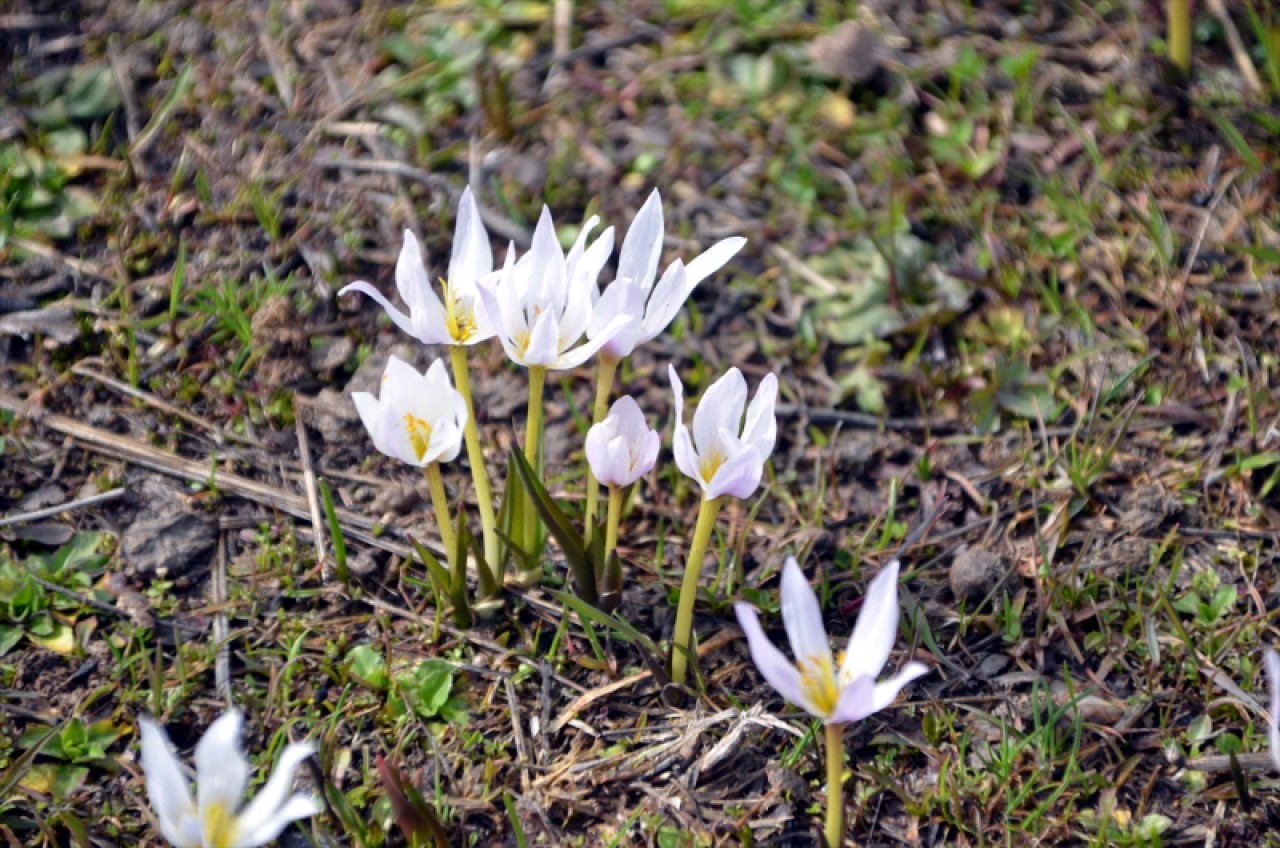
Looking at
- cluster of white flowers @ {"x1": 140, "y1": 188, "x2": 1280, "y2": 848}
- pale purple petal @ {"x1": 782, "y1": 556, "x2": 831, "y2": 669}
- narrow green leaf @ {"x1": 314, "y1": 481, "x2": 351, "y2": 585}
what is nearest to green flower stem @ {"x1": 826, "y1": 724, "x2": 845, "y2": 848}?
cluster of white flowers @ {"x1": 140, "y1": 188, "x2": 1280, "y2": 848}

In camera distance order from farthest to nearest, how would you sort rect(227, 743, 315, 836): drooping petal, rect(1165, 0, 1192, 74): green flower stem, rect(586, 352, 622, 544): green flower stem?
1. rect(1165, 0, 1192, 74): green flower stem
2. rect(586, 352, 622, 544): green flower stem
3. rect(227, 743, 315, 836): drooping petal

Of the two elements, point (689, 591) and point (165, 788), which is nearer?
point (165, 788)

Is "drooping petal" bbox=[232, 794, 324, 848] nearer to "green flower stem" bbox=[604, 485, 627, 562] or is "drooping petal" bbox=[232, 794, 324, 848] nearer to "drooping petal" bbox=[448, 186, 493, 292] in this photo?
"green flower stem" bbox=[604, 485, 627, 562]

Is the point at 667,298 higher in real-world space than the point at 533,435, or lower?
higher

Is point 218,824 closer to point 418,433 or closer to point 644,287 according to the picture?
point 418,433

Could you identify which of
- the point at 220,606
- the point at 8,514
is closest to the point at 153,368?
the point at 8,514

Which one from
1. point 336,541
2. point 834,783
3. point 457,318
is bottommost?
point 834,783

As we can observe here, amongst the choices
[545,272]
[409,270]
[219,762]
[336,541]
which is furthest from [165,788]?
[545,272]
